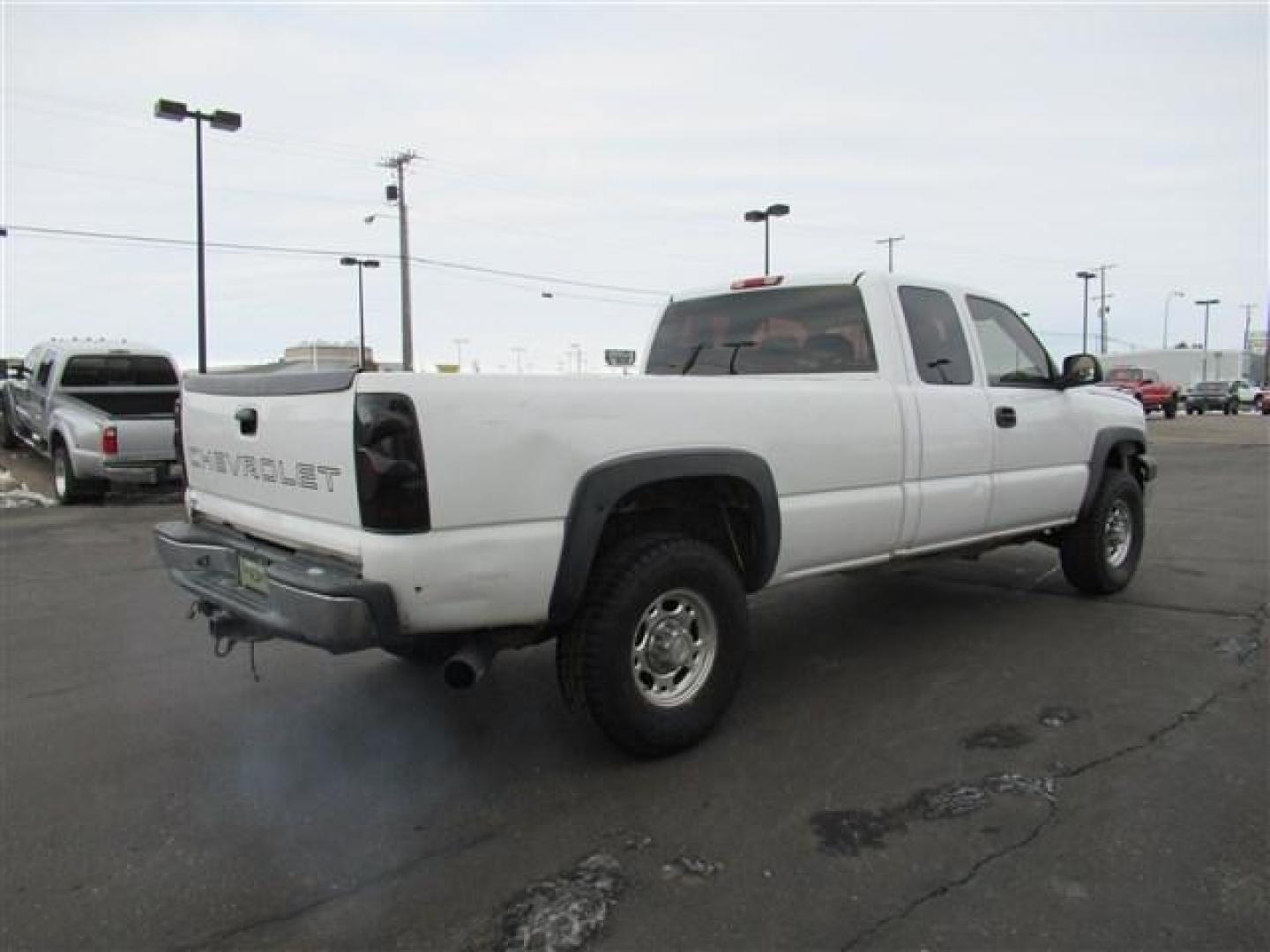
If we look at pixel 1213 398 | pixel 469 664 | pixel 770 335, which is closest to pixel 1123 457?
pixel 770 335

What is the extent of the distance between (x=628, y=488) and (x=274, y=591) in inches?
49.3

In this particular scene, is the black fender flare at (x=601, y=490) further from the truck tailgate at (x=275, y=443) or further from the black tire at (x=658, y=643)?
the truck tailgate at (x=275, y=443)

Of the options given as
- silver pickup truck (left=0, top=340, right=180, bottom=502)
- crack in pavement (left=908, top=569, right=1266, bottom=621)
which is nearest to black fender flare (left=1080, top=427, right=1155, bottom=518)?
crack in pavement (left=908, top=569, right=1266, bottom=621)

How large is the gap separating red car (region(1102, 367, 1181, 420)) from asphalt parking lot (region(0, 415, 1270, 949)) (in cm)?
3476

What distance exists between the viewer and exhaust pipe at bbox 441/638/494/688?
319 centimetres

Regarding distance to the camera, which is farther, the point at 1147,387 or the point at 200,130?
the point at 1147,387

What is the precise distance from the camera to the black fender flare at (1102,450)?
19.8 feet

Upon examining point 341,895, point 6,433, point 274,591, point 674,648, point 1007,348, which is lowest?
point 341,895

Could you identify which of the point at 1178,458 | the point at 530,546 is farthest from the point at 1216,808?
the point at 1178,458

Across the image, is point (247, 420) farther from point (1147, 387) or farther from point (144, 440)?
point (1147, 387)

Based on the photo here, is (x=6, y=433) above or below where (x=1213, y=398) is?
below

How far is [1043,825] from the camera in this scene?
10.4ft

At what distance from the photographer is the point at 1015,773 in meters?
3.56

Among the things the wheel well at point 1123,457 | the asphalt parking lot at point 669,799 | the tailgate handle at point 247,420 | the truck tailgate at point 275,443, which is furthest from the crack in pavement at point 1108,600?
the tailgate handle at point 247,420
